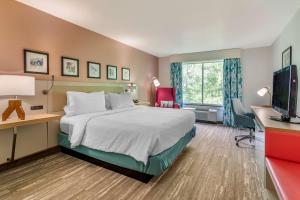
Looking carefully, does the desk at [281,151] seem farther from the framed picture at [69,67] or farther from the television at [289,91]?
the framed picture at [69,67]

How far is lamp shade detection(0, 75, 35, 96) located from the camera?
2106mm

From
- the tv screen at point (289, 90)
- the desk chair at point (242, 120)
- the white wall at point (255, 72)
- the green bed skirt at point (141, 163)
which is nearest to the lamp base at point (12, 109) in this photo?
the green bed skirt at point (141, 163)

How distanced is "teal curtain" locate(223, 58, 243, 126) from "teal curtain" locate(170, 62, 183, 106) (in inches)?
58.9

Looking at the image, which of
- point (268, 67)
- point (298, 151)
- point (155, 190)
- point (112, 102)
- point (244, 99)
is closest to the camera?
point (298, 151)

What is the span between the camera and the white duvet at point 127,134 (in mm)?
2078

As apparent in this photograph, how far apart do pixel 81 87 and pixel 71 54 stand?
0.68 m

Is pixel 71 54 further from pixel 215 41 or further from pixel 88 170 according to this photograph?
pixel 215 41

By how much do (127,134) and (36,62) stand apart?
2002mm

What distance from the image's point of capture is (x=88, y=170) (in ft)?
8.06

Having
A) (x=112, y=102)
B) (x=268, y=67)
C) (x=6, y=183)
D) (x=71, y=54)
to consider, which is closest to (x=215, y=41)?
(x=268, y=67)

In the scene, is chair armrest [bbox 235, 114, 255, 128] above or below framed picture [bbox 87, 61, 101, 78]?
below

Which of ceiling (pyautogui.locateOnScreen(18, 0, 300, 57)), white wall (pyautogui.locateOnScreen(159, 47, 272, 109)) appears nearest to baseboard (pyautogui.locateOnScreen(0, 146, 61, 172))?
ceiling (pyautogui.locateOnScreen(18, 0, 300, 57))

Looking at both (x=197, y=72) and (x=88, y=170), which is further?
(x=197, y=72)

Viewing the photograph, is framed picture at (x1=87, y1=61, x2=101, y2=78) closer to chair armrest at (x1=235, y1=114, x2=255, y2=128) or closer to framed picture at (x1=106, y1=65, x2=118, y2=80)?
framed picture at (x1=106, y1=65, x2=118, y2=80)
